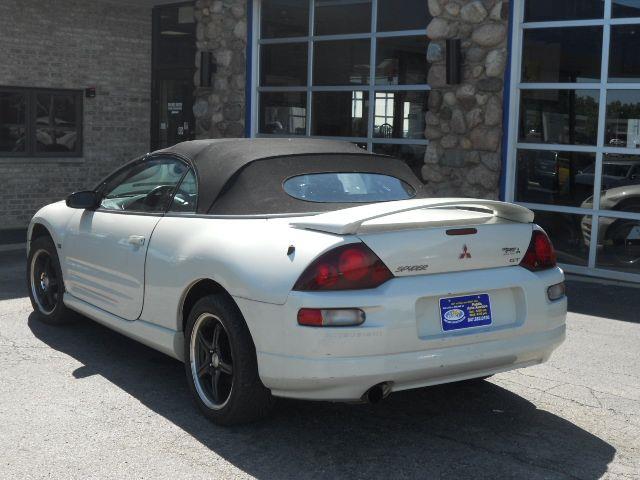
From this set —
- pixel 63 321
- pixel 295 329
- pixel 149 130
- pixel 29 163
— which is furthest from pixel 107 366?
pixel 149 130

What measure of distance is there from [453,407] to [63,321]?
3309 mm

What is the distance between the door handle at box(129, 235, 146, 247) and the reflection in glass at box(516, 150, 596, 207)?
587 centimetres

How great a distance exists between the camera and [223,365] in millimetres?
4805

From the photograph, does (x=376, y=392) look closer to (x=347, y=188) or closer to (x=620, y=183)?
(x=347, y=188)

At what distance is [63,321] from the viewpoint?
691 cm

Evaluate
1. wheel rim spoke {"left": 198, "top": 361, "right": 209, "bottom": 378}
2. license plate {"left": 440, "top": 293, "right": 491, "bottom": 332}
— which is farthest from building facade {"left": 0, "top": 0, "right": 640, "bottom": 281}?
wheel rim spoke {"left": 198, "top": 361, "right": 209, "bottom": 378}

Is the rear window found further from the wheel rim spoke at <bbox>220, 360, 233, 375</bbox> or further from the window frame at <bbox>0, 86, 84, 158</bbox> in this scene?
the window frame at <bbox>0, 86, 84, 158</bbox>

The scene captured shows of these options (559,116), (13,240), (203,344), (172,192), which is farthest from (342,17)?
(203,344)

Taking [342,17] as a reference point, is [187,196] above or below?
below

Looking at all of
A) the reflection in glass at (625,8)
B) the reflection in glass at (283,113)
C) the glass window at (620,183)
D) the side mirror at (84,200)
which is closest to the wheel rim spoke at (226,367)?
the side mirror at (84,200)

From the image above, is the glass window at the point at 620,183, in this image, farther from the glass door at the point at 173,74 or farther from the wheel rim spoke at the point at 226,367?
the glass door at the point at 173,74

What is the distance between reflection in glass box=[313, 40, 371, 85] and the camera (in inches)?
471

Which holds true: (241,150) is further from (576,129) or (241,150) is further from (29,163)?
(29,163)

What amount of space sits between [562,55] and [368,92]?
2877 millimetres
